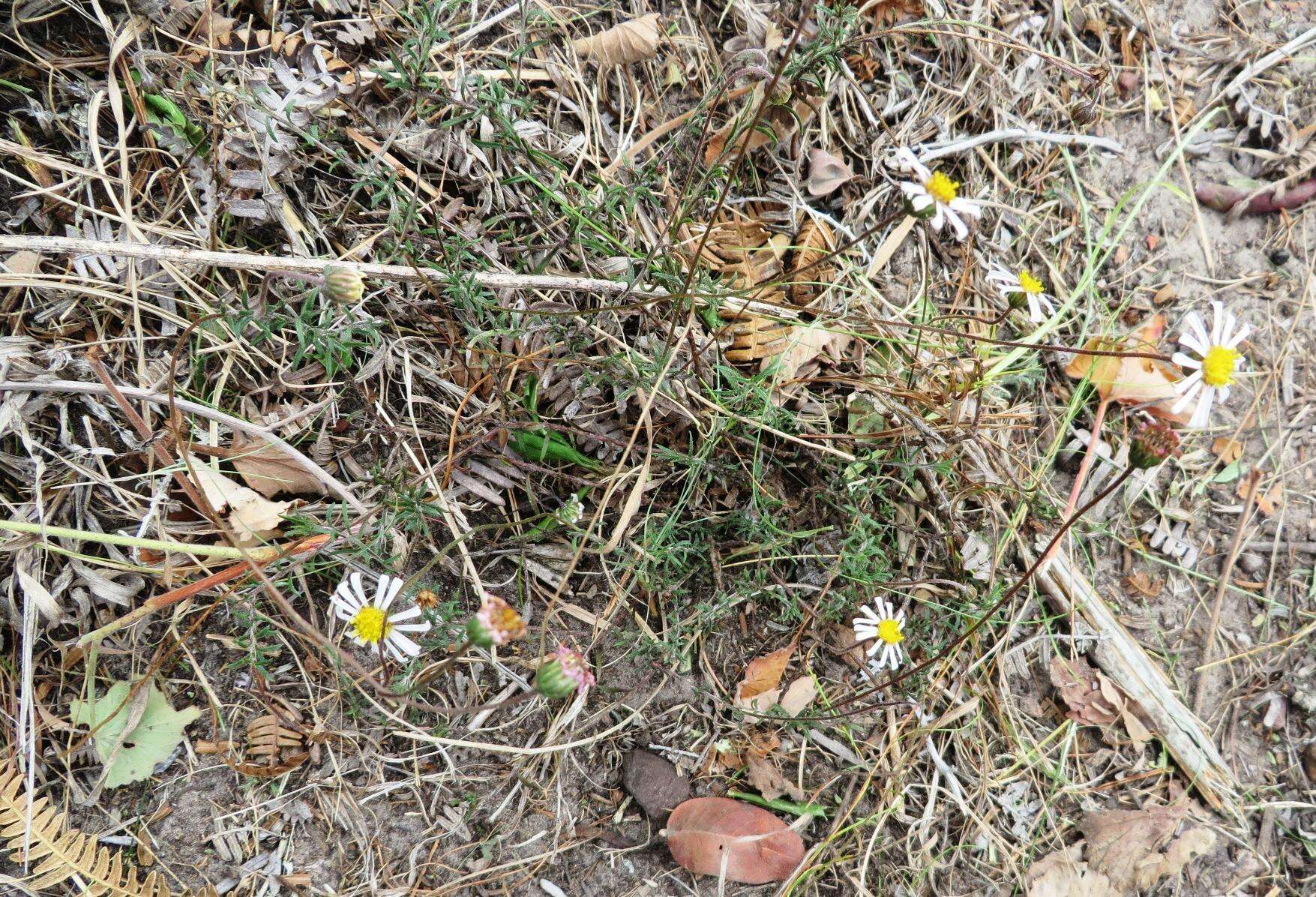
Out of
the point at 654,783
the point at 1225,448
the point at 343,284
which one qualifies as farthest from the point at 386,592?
the point at 1225,448

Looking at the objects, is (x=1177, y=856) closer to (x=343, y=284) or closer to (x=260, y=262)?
(x=343, y=284)

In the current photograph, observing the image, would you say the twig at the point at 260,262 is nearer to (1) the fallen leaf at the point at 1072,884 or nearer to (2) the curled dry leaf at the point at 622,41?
(2) the curled dry leaf at the point at 622,41

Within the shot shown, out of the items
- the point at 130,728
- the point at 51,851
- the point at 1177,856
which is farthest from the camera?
the point at 1177,856

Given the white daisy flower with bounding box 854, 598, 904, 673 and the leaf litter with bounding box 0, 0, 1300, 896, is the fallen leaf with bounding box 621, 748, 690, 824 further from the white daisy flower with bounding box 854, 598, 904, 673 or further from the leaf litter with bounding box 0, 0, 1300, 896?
the white daisy flower with bounding box 854, 598, 904, 673

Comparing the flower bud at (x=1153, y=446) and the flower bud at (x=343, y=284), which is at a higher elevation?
the flower bud at (x=343, y=284)

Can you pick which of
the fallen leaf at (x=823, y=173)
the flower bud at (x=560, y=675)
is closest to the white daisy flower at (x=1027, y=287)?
the fallen leaf at (x=823, y=173)

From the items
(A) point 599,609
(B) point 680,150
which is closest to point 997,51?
(B) point 680,150

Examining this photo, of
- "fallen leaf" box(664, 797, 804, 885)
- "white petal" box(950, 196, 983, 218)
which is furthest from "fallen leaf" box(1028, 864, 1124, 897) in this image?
"white petal" box(950, 196, 983, 218)
